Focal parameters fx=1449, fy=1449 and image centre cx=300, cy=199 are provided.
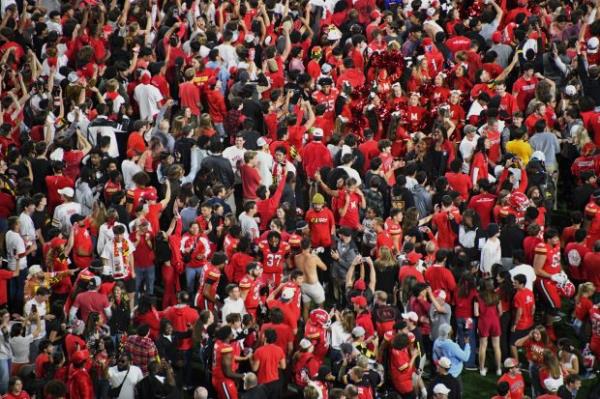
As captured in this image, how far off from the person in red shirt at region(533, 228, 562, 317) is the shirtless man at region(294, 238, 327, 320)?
2649mm

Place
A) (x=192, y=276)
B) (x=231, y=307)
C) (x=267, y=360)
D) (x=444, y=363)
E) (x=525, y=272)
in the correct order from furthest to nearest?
(x=192, y=276) < (x=525, y=272) < (x=231, y=307) < (x=267, y=360) < (x=444, y=363)

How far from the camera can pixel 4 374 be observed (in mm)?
16469

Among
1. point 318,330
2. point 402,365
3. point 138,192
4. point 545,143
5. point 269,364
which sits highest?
point 545,143

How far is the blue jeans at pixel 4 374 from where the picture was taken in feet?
54.0

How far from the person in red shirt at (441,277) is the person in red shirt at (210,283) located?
2474 millimetres

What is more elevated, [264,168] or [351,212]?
[264,168]

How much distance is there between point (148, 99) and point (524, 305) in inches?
270

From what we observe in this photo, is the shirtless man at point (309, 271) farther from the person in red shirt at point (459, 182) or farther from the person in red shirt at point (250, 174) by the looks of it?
the person in red shirt at point (459, 182)

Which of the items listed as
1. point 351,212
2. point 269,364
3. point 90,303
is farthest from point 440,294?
point 90,303

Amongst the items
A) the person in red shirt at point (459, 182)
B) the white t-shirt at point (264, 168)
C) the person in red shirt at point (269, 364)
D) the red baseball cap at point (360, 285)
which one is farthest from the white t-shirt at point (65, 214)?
the person in red shirt at point (459, 182)

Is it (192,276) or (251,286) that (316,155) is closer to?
(192,276)

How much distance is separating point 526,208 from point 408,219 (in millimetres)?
1522

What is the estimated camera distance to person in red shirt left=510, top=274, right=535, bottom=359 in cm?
1705

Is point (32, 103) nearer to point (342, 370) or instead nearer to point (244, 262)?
point (244, 262)
